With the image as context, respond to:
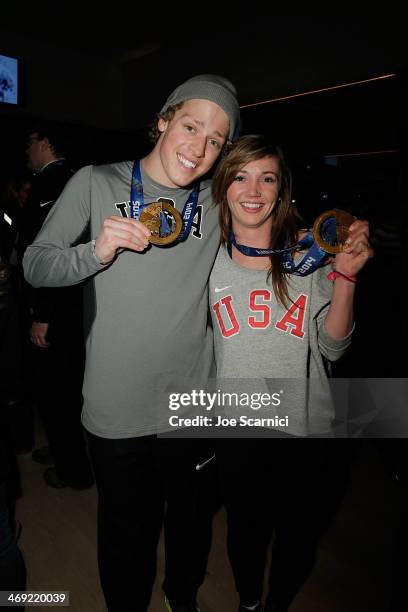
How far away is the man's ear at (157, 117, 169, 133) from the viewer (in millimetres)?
1576

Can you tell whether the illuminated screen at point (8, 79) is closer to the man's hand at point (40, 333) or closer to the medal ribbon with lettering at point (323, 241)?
the man's hand at point (40, 333)

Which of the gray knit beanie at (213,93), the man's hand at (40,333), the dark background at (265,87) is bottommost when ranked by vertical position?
the man's hand at (40,333)

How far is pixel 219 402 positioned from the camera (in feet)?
5.29

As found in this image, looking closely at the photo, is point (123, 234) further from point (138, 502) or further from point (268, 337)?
point (138, 502)

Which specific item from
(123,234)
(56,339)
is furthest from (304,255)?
(56,339)

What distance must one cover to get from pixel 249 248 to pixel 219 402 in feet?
2.02

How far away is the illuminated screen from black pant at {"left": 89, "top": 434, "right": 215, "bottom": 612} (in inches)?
275

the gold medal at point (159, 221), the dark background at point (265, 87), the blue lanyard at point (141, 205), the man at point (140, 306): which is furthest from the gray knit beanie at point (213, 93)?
the dark background at point (265, 87)

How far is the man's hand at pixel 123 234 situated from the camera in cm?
125

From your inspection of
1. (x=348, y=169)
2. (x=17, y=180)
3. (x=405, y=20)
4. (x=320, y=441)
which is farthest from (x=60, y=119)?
(x=320, y=441)

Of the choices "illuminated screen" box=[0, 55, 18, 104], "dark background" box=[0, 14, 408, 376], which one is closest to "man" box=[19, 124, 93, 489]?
"dark background" box=[0, 14, 408, 376]

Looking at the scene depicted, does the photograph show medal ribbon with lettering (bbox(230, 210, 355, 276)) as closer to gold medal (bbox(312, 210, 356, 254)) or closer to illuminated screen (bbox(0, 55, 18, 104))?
gold medal (bbox(312, 210, 356, 254))

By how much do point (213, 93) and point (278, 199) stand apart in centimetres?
48

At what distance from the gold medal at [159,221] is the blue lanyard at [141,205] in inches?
0.7
